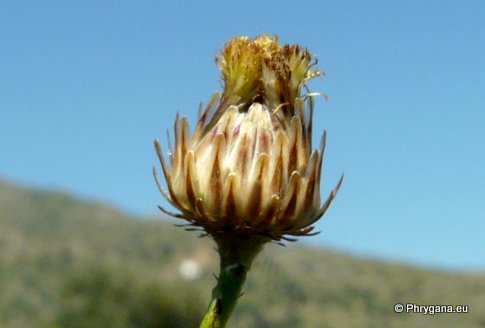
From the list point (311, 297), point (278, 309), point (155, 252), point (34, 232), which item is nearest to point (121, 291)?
point (278, 309)

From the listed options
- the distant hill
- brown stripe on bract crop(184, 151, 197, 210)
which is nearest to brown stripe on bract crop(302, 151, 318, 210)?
brown stripe on bract crop(184, 151, 197, 210)

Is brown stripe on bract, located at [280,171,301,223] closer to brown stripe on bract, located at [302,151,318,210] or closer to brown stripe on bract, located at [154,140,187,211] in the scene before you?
brown stripe on bract, located at [302,151,318,210]

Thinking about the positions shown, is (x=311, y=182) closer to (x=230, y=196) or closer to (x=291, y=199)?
(x=291, y=199)

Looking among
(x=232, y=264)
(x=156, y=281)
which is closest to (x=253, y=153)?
(x=232, y=264)

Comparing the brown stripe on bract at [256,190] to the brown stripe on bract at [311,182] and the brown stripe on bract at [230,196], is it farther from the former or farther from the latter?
the brown stripe on bract at [311,182]

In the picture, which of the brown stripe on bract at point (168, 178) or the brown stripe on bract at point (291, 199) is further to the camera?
the brown stripe on bract at point (168, 178)

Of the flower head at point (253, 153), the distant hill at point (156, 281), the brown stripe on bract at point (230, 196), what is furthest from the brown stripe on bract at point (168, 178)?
the distant hill at point (156, 281)
